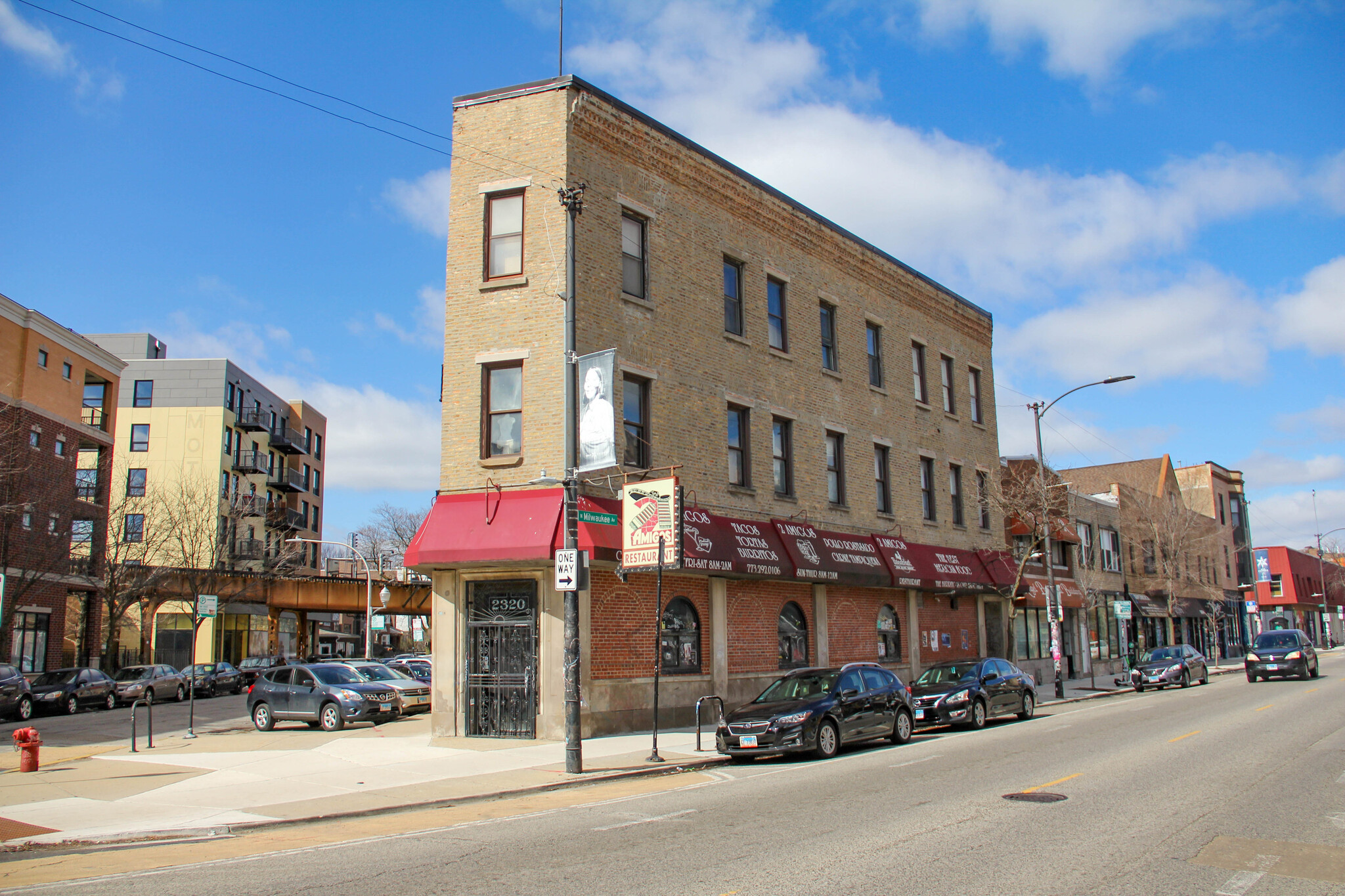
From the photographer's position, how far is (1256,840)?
853 cm

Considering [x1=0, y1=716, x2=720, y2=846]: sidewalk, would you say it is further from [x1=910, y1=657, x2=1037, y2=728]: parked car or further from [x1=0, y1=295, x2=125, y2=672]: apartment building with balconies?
[x1=0, y1=295, x2=125, y2=672]: apartment building with balconies

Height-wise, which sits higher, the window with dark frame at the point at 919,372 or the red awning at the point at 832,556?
the window with dark frame at the point at 919,372

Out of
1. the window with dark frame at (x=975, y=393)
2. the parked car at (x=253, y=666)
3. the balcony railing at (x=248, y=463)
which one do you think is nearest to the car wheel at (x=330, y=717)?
the parked car at (x=253, y=666)

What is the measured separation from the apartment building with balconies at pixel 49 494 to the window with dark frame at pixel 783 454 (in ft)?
83.2

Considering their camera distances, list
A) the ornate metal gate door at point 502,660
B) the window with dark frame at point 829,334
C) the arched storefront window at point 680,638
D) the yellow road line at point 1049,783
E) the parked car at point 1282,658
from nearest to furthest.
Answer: the yellow road line at point 1049,783, the ornate metal gate door at point 502,660, the arched storefront window at point 680,638, the window with dark frame at point 829,334, the parked car at point 1282,658

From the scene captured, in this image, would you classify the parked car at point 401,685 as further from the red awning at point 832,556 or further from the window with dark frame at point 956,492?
the window with dark frame at point 956,492

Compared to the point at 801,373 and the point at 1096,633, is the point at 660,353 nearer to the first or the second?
the point at 801,373

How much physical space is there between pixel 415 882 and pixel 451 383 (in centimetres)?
1369

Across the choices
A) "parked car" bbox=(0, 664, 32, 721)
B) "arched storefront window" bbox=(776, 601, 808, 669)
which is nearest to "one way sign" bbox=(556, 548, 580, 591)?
"arched storefront window" bbox=(776, 601, 808, 669)

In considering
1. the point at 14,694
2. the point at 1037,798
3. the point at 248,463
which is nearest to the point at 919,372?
the point at 1037,798

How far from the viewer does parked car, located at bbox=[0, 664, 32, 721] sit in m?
28.4

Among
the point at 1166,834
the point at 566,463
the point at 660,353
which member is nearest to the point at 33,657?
the point at 660,353

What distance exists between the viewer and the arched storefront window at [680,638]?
20656 millimetres

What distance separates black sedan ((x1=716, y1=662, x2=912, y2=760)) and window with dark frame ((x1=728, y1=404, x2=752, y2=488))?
254 inches
